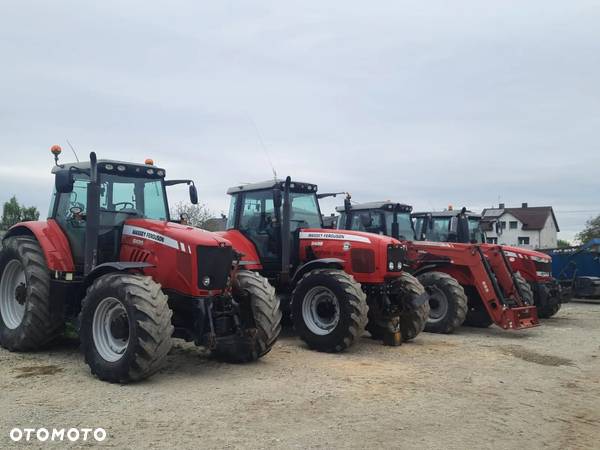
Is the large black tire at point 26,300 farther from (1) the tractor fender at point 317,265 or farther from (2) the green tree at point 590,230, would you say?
(2) the green tree at point 590,230

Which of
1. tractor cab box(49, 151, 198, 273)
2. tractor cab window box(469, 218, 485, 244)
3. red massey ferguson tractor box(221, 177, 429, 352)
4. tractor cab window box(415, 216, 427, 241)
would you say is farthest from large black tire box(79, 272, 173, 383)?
tractor cab window box(469, 218, 485, 244)

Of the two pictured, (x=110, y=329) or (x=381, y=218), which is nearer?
(x=110, y=329)

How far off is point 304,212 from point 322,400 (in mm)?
5016

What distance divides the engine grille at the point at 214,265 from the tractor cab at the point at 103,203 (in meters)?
1.54

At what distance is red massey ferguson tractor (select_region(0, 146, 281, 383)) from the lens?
20.6ft

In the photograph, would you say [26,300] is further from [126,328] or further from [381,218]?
[381,218]

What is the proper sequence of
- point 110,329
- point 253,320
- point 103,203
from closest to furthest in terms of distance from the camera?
point 110,329, point 253,320, point 103,203

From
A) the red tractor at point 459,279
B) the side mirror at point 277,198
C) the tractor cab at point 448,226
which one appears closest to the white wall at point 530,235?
the tractor cab at point 448,226

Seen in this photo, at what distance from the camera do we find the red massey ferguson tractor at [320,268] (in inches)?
340

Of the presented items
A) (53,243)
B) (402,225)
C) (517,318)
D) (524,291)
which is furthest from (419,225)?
(53,243)

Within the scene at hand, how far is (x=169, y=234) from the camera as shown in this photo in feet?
23.0

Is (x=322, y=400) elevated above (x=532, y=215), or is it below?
below

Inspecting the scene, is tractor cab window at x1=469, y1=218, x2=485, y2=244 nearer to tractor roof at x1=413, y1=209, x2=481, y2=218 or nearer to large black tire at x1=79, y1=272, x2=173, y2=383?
tractor roof at x1=413, y1=209, x2=481, y2=218

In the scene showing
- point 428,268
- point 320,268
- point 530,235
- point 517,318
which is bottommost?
point 517,318
